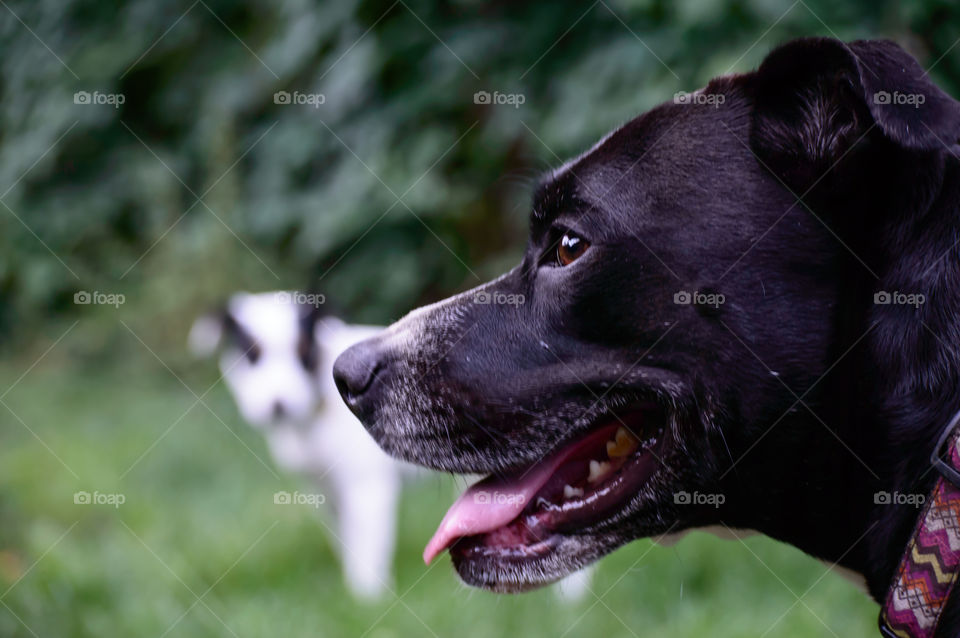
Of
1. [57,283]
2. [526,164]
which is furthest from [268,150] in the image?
[57,283]

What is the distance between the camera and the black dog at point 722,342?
156 cm

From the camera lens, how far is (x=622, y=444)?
1.89 m

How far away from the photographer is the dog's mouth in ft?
5.96
